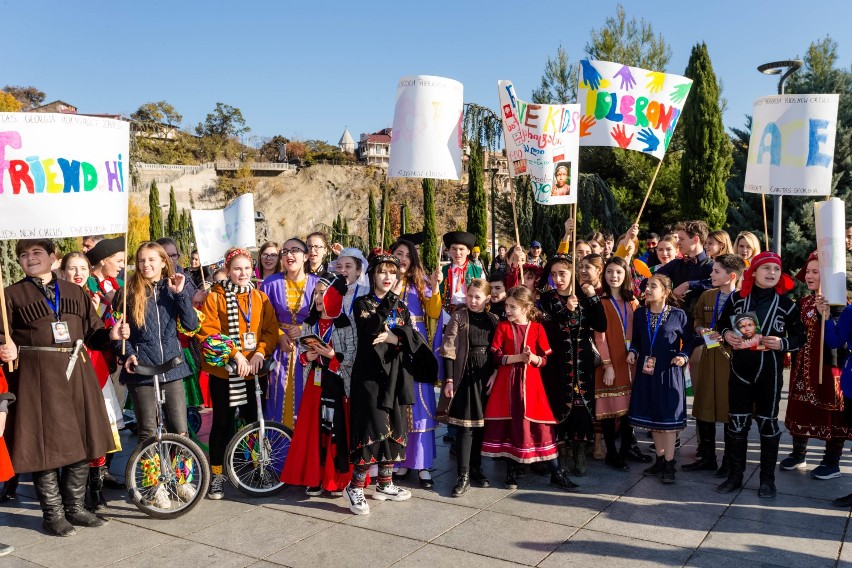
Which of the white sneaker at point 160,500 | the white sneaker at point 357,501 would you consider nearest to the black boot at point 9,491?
the white sneaker at point 160,500

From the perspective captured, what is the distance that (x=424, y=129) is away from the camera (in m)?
5.86

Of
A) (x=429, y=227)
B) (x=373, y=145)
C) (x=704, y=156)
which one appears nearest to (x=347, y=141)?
(x=373, y=145)

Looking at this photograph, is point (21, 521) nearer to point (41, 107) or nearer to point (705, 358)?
point (705, 358)

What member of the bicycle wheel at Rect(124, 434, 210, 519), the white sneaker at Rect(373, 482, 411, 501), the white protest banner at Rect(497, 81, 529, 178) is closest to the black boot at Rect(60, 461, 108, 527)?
the bicycle wheel at Rect(124, 434, 210, 519)

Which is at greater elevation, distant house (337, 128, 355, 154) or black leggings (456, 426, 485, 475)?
distant house (337, 128, 355, 154)

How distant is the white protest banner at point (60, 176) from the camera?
418 centimetres

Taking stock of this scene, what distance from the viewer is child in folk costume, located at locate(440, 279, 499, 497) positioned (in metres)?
5.08

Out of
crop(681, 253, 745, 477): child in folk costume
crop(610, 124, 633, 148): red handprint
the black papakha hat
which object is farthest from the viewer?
crop(610, 124, 633, 148): red handprint

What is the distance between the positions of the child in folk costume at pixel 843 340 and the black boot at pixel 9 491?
5906mm

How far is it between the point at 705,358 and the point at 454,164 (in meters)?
2.67

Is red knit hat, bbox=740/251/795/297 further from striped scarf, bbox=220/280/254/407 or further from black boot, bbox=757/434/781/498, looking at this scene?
striped scarf, bbox=220/280/254/407

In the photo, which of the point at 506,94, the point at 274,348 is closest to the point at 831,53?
the point at 506,94

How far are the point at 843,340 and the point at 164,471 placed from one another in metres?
4.86

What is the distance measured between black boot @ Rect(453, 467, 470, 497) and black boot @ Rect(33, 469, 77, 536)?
8.35 ft
